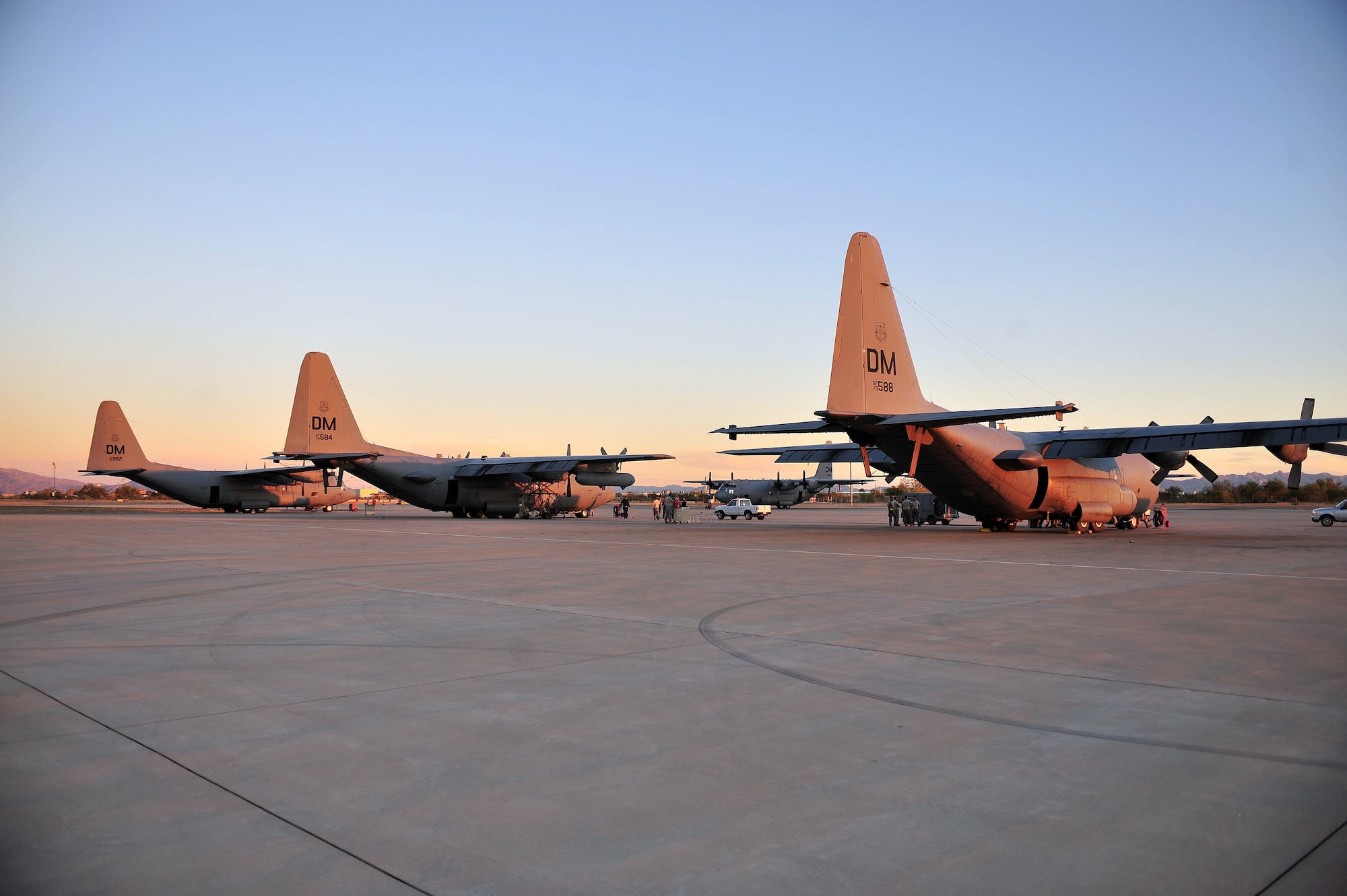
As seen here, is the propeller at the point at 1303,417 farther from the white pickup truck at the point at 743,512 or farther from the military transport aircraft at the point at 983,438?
the white pickup truck at the point at 743,512

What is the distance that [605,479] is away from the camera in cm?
4575

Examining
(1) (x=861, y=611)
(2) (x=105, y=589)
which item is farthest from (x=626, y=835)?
(2) (x=105, y=589)

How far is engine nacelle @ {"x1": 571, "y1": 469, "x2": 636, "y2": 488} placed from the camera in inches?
1801

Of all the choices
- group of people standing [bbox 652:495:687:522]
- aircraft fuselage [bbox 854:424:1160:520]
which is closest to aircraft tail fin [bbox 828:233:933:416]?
aircraft fuselage [bbox 854:424:1160:520]

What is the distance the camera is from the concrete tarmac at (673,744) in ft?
10.7

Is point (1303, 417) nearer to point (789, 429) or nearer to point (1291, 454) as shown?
point (1291, 454)

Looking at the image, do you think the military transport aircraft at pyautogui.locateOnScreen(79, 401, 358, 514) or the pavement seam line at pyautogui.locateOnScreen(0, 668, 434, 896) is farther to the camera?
the military transport aircraft at pyautogui.locateOnScreen(79, 401, 358, 514)

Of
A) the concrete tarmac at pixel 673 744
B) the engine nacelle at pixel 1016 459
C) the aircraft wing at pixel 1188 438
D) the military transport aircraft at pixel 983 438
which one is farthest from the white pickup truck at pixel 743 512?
the concrete tarmac at pixel 673 744

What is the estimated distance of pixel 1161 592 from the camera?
471 inches

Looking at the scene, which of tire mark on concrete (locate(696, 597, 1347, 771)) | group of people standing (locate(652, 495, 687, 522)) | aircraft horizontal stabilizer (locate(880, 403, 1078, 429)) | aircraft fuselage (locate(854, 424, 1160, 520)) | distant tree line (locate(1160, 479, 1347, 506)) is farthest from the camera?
distant tree line (locate(1160, 479, 1347, 506))

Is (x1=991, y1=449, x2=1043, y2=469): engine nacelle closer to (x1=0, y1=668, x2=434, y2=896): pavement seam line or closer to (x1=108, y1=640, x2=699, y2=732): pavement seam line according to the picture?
(x1=108, y1=640, x2=699, y2=732): pavement seam line

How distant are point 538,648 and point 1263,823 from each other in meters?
5.58

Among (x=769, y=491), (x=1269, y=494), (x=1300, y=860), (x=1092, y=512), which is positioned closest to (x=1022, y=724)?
(x=1300, y=860)

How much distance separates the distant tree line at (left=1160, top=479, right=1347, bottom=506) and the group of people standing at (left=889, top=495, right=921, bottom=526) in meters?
71.2
